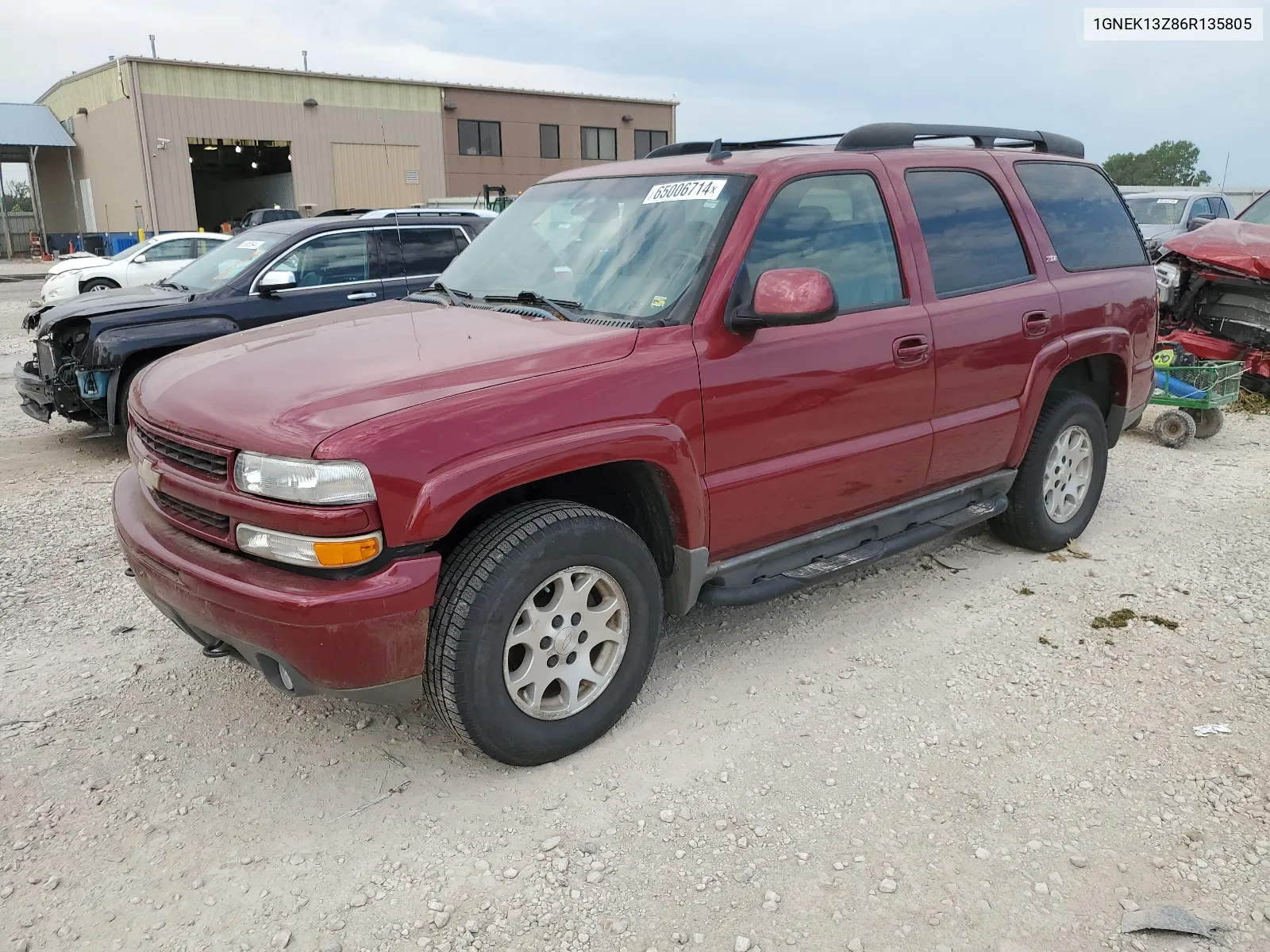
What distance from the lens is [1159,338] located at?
838 cm

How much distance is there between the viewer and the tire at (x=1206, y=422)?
7.35 meters

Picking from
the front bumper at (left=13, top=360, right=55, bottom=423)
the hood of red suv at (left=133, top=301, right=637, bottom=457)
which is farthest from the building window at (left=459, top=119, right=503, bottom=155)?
the hood of red suv at (left=133, top=301, right=637, bottom=457)

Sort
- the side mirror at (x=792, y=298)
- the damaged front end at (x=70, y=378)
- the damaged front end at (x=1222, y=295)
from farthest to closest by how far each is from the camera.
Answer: the damaged front end at (x=1222, y=295) < the damaged front end at (x=70, y=378) < the side mirror at (x=792, y=298)

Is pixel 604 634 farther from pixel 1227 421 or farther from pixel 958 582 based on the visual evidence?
pixel 1227 421

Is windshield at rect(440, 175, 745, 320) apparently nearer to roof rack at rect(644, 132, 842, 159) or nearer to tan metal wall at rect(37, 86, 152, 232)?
roof rack at rect(644, 132, 842, 159)

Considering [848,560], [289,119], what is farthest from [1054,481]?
[289,119]

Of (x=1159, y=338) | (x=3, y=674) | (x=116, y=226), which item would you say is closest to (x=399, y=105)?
(x=116, y=226)

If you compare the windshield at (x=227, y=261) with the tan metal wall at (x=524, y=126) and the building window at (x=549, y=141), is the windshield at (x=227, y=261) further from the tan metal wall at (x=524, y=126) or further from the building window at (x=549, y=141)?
the building window at (x=549, y=141)

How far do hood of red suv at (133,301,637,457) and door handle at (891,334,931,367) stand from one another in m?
1.23

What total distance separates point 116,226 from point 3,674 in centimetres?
3473

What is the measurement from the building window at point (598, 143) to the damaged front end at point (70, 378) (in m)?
37.0

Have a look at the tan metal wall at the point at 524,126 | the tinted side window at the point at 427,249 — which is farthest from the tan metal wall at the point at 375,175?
the tinted side window at the point at 427,249

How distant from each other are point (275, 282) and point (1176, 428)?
6973 mm

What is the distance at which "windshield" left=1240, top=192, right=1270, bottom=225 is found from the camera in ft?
30.1
